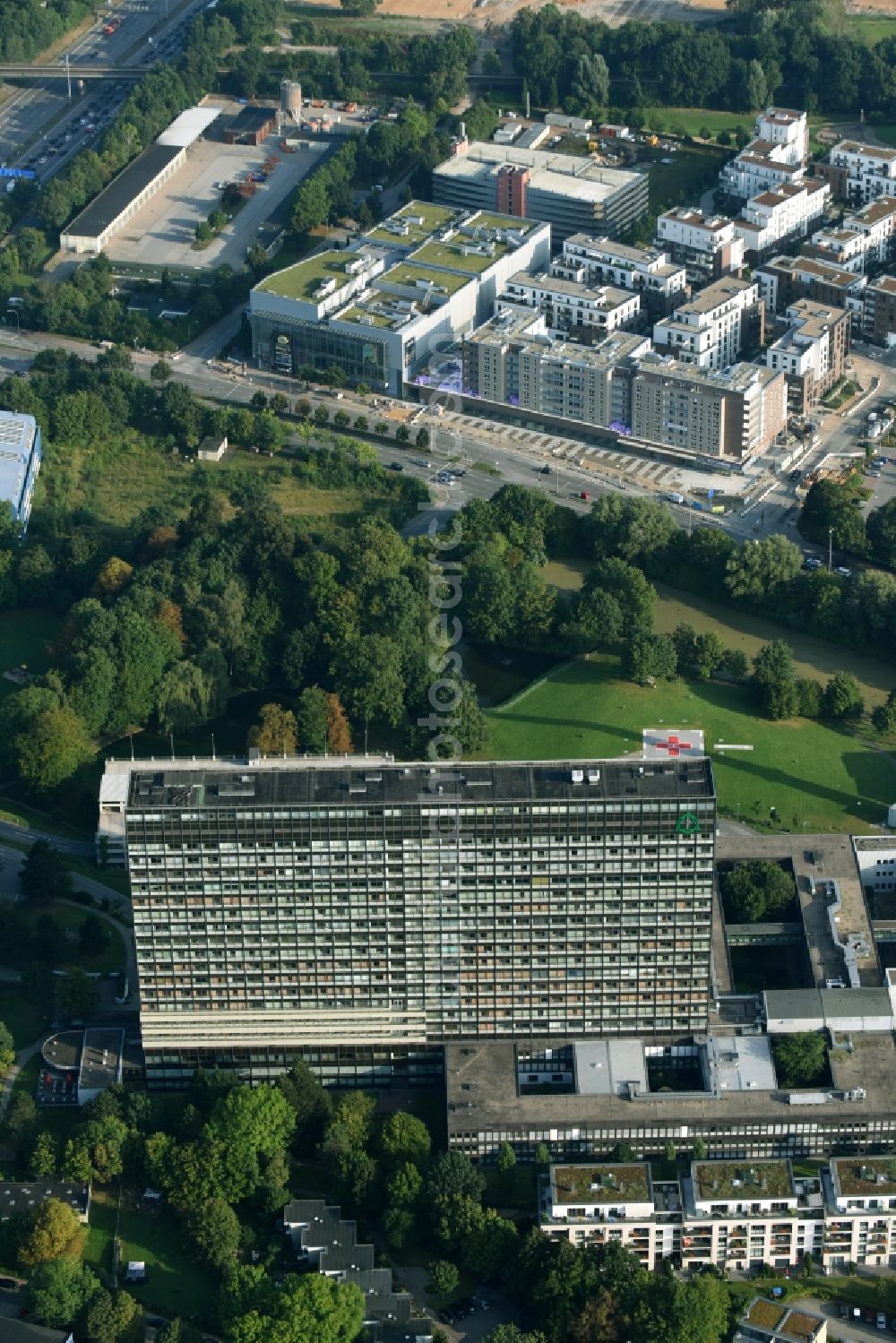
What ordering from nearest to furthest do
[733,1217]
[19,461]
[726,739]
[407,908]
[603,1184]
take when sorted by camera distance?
1. [733,1217]
2. [603,1184]
3. [407,908]
4. [726,739]
5. [19,461]

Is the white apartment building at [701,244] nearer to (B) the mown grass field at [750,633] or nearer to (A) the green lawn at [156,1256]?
(B) the mown grass field at [750,633]

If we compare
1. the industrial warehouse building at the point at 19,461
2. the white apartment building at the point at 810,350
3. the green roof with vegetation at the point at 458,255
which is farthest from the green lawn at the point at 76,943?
the green roof with vegetation at the point at 458,255

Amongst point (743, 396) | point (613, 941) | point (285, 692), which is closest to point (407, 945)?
point (613, 941)

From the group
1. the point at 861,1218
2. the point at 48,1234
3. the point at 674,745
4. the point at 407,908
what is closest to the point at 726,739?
the point at 674,745

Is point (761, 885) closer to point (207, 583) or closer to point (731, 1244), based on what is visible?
point (731, 1244)

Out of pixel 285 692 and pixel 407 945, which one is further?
pixel 285 692

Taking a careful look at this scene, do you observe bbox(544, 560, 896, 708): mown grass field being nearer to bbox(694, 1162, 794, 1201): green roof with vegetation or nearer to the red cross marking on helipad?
the red cross marking on helipad

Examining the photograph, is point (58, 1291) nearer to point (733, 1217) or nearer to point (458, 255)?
point (733, 1217)

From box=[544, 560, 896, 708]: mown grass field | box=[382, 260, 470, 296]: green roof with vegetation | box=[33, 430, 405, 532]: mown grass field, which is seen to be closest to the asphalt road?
box=[544, 560, 896, 708]: mown grass field
